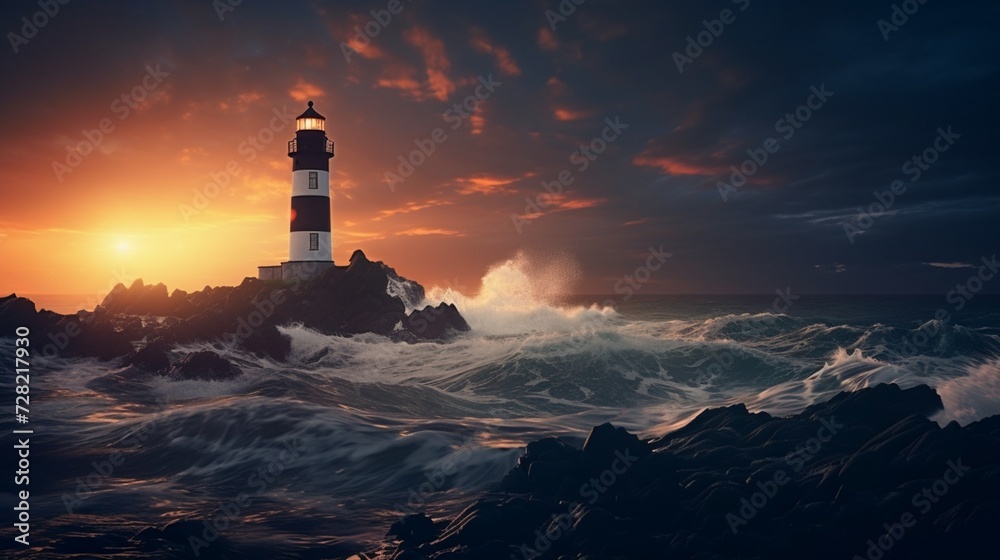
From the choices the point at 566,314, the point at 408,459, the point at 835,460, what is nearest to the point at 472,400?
the point at 408,459

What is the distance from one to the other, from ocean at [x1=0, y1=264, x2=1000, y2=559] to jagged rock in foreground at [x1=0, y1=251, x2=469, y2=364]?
131cm

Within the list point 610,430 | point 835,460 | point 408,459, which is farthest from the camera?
point 408,459

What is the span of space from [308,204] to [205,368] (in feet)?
65.8

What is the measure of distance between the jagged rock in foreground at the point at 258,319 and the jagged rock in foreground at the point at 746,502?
22481mm

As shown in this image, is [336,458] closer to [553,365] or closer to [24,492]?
[24,492]

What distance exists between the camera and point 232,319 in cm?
3541

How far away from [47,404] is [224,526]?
1242 centimetres

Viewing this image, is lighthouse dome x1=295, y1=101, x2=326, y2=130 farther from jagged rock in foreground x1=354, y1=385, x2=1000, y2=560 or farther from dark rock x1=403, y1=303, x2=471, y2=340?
jagged rock in foreground x1=354, y1=385, x2=1000, y2=560

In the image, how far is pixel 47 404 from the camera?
19297 mm

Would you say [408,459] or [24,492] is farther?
[408,459]

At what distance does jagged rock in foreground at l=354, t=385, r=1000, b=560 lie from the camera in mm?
8086

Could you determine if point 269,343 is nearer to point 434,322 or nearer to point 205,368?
point 205,368

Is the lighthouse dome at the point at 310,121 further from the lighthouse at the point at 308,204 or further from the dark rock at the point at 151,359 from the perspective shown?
the dark rock at the point at 151,359

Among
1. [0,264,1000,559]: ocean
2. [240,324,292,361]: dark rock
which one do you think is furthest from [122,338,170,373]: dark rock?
[240,324,292,361]: dark rock
